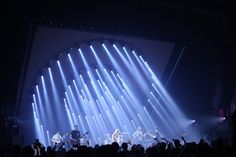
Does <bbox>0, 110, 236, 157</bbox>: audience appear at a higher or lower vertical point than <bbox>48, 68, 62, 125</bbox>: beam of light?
lower

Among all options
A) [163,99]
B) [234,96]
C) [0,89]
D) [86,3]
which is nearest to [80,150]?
[86,3]

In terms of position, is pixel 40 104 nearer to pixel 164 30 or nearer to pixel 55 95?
pixel 55 95

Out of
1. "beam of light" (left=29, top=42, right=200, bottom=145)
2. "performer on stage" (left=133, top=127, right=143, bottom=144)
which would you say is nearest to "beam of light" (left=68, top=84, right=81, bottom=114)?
"beam of light" (left=29, top=42, right=200, bottom=145)

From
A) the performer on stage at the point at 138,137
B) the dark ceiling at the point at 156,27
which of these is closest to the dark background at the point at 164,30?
the dark ceiling at the point at 156,27

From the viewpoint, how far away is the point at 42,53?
Answer: 55.7ft

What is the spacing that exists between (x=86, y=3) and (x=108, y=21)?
5.42 ft

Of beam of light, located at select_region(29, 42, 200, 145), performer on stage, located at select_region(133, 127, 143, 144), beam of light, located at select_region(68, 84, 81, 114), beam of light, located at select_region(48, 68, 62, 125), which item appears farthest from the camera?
beam of light, located at select_region(68, 84, 81, 114)

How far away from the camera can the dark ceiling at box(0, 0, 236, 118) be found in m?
14.8

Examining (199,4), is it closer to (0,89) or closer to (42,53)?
(42,53)

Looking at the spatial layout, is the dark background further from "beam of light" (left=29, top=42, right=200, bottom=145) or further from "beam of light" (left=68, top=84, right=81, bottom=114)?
"beam of light" (left=68, top=84, right=81, bottom=114)

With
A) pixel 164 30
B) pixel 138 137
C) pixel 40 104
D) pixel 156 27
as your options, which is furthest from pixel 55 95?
pixel 164 30

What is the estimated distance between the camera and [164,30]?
1697cm

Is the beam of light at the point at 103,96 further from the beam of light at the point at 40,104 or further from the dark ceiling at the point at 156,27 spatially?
the dark ceiling at the point at 156,27

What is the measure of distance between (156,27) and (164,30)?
0.49 m
